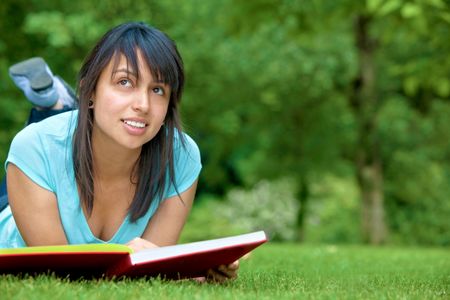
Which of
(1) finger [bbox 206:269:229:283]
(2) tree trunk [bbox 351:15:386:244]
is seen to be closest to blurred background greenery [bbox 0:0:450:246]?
(2) tree trunk [bbox 351:15:386:244]

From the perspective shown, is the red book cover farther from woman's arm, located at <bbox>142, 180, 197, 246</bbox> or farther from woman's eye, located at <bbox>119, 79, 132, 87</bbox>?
woman's eye, located at <bbox>119, 79, 132, 87</bbox>

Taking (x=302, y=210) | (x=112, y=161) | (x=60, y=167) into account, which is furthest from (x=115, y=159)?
(x=302, y=210)

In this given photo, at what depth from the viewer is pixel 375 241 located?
17578 mm

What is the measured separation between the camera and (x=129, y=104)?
3844 mm

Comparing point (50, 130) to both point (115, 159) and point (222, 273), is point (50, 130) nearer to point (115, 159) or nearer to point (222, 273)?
point (115, 159)

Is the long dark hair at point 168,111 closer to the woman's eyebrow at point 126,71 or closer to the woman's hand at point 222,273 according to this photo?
the woman's eyebrow at point 126,71

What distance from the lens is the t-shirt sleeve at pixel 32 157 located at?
154 inches

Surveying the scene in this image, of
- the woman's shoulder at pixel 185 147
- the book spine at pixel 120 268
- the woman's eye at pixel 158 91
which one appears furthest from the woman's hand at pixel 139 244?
the woman's eye at pixel 158 91

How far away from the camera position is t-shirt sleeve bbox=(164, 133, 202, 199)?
4.35 m

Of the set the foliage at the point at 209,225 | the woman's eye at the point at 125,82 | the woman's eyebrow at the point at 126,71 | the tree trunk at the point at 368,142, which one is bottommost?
the foliage at the point at 209,225

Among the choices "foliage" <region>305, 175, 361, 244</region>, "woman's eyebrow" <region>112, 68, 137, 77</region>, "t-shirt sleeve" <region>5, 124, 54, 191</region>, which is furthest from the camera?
"foliage" <region>305, 175, 361, 244</region>

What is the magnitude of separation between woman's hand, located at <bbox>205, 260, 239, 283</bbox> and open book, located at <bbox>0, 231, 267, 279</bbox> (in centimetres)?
16

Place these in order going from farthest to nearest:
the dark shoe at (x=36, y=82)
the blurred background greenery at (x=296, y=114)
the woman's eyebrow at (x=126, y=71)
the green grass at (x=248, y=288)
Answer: the blurred background greenery at (x=296, y=114), the dark shoe at (x=36, y=82), the woman's eyebrow at (x=126, y=71), the green grass at (x=248, y=288)

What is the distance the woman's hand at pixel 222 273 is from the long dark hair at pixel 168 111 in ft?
1.76
